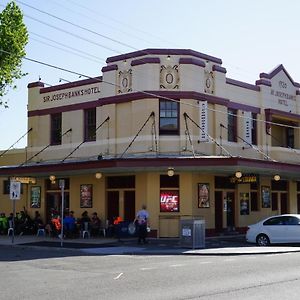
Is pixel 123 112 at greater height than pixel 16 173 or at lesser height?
greater

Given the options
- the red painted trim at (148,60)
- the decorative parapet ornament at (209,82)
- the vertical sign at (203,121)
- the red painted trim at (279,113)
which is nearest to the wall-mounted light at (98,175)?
the vertical sign at (203,121)

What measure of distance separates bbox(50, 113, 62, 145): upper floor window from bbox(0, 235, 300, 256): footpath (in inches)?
247

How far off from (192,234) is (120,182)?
24.1 ft

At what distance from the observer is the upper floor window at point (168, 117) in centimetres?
2848

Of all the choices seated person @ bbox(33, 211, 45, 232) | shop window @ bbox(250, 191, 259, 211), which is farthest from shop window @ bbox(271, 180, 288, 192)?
seated person @ bbox(33, 211, 45, 232)

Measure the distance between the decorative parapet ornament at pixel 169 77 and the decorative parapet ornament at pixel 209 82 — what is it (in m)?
1.74

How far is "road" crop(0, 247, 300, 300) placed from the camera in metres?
11.2

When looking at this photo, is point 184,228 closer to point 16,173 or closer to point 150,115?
point 150,115

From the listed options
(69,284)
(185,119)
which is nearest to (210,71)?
(185,119)

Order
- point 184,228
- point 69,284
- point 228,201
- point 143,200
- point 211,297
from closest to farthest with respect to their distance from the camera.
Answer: point 211,297 < point 69,284 < point 184,228 < point 143,200 < point 228,201

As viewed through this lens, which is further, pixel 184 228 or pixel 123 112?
pixel 123 112

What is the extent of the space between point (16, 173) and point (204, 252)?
44.4 ft

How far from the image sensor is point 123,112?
1161 inches

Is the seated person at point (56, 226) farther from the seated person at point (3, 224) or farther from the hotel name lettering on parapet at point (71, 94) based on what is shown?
the hotel name lettering on parapet at point (71, 94)
